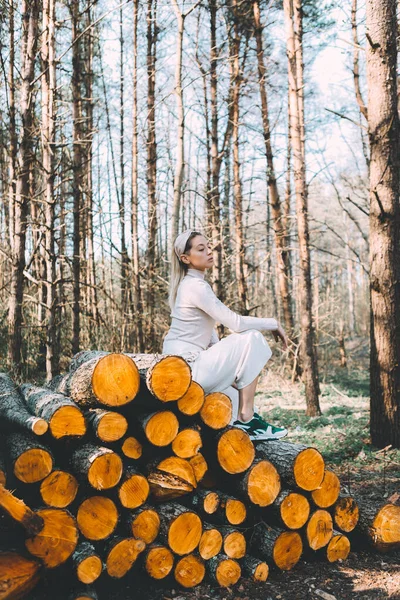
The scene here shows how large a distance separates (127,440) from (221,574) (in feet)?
3.22

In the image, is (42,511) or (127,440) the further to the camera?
(127,440)

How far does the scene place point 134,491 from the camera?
3.24 meters

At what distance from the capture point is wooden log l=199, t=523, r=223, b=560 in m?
3.33

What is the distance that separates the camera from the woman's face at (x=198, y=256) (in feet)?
14.1

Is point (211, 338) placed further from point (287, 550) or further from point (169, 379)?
point (287, 550)

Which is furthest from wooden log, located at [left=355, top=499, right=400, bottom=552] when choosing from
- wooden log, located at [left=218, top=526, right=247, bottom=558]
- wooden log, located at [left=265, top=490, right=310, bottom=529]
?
wooden log, located at [left=218, top=526, right=247, bottom=558]

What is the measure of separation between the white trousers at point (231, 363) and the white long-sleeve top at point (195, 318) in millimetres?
101

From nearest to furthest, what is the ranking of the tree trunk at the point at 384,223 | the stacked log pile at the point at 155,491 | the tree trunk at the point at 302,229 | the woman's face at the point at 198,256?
the stacked log pile at the point at 155,491, the woman's face at the point at 198,256, the tree trunk at the point at 384,223, the tree trunk at the point at 302,229

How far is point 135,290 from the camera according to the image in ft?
38.4

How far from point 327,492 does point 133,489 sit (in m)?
1.32

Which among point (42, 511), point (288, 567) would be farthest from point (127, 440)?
point (288, 567)

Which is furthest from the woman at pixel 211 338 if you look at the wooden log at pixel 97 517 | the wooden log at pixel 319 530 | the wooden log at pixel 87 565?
the wooden log at pixel 87 565

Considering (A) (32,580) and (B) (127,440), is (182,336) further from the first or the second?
(A) (32,580)

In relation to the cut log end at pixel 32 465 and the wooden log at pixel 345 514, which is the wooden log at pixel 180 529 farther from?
the wooden log at pixel 345 514
